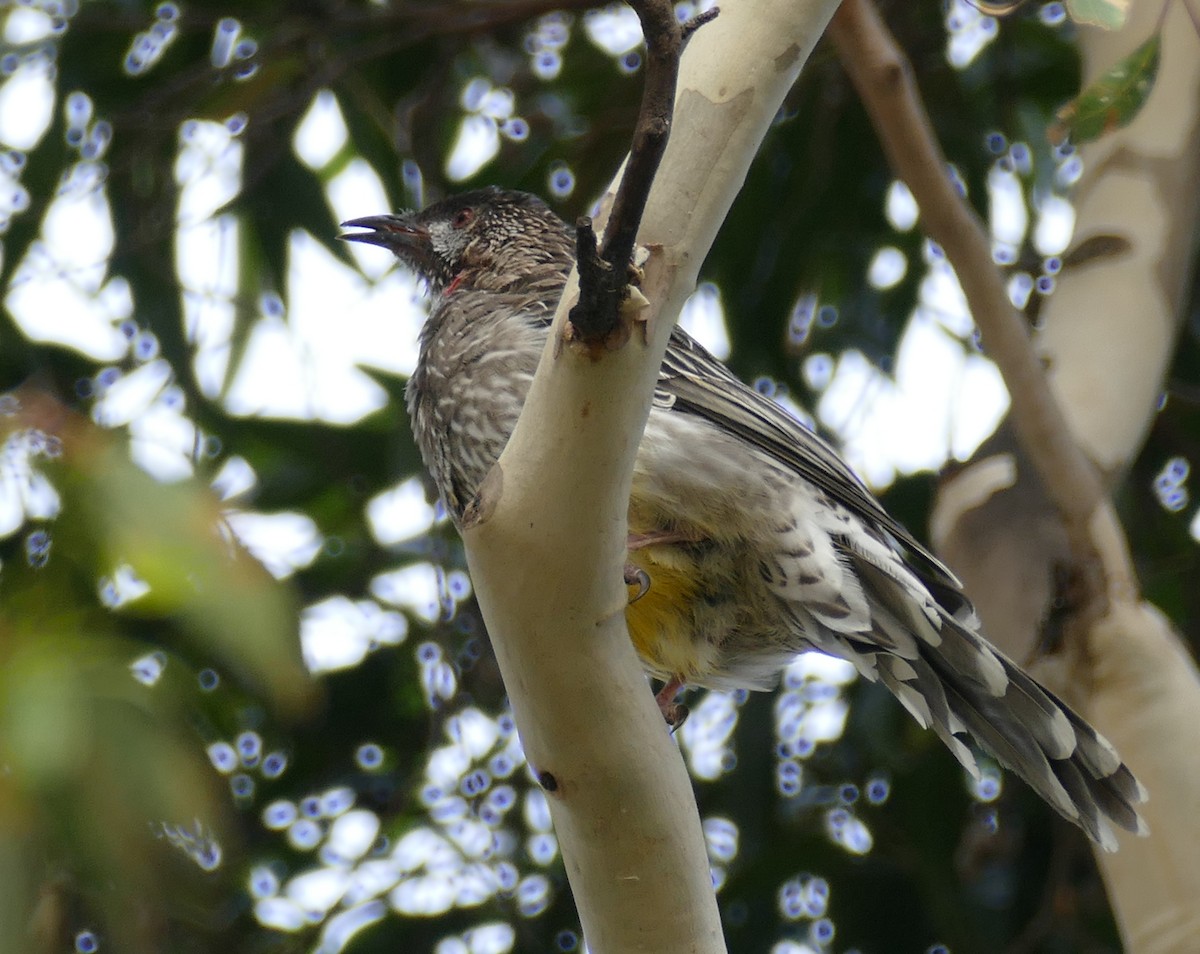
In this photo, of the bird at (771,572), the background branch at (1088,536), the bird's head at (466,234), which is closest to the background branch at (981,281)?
the background branch at (1088,536)

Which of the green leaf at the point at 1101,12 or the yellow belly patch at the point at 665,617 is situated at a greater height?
the green leaf at the point at 1101,12

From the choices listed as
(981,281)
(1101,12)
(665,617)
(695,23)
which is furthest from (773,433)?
(695,23)

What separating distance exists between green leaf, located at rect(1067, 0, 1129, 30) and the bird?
1008 mm

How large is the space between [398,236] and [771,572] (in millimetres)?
1655

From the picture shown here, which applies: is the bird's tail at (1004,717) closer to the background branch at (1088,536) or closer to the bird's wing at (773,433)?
the bird's wing at (773,433)

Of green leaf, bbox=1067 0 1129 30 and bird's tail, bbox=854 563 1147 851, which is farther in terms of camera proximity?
bird's tail, bbox=854 563 1147 851

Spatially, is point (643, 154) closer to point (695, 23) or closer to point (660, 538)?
point (695, 23)

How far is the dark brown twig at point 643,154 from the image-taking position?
60.2 inches

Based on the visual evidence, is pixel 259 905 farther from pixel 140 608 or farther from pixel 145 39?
pixel 145 39

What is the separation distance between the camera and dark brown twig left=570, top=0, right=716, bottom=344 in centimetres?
153

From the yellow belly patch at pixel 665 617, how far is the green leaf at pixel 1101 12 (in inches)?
45.8

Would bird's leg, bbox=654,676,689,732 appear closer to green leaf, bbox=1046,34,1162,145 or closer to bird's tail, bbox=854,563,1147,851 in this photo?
bird's tail, bbox=854,563,1147,851

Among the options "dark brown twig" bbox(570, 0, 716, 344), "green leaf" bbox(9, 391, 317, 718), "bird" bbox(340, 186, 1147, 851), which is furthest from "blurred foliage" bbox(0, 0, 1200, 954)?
"dark brown twig" bbox(570, 0, 716, 344)

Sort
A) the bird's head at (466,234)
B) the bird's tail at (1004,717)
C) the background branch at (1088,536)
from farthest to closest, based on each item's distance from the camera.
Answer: the bird's head at (466,234), the background branch at (1088,536), the bird's tail at (1004,717)
